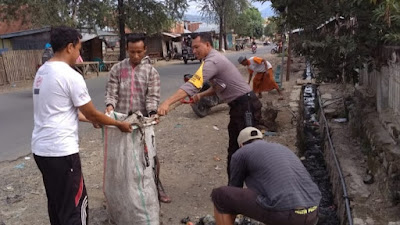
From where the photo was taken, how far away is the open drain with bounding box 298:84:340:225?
15.2 feet

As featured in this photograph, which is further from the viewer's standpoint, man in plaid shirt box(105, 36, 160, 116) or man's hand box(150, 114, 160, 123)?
man in plaid shirt box(105, 36, 160, 116)

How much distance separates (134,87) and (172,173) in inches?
76.5

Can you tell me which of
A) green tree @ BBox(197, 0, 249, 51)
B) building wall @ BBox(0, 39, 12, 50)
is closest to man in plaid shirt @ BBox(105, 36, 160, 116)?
building wall @ BBox(0, 39, 12, 50)

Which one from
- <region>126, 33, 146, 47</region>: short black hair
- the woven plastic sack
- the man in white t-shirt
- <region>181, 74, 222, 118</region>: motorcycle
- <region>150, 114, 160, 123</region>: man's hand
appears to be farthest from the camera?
<region>181, 74, 222, 118</region>: motorcycle

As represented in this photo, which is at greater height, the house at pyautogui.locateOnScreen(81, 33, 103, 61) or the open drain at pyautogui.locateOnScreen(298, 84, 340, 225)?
the house at pyautogui.locateOnScreen(81, 33, 103, 61)

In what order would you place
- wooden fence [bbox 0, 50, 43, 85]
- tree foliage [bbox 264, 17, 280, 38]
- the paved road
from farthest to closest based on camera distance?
1. wooden fence [bbox 0, 50, 43, 85]
2. tree foliage [bbox 264, 17, 280, 38]
3. the paved road

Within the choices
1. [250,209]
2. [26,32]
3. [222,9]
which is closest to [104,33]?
[26,32]

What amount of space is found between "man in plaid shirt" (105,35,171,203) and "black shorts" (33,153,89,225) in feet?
3.43

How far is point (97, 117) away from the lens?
9.99 feet

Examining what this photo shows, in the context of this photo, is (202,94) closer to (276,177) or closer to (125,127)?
(125,127)

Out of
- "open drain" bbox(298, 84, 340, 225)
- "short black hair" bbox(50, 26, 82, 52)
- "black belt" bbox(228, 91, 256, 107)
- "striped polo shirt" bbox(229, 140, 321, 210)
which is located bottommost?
"open drain" bbox(298, 84, 340, 225)

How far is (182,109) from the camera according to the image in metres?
10.7

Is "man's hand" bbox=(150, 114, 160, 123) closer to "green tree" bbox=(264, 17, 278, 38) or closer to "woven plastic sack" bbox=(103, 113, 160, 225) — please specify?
"woven plastic sack" bbox=(103, 113, 160, 225)

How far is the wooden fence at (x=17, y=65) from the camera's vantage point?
704 inches
